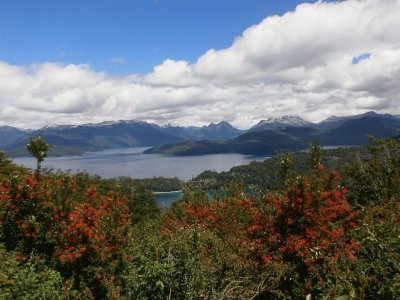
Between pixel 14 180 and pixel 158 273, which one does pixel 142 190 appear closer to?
pixel 14 180

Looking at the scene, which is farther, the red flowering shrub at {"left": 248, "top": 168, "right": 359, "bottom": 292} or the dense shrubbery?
the red flowering shrub at {"left": 248, "top": 168, "right": 359, "bottom": 292}

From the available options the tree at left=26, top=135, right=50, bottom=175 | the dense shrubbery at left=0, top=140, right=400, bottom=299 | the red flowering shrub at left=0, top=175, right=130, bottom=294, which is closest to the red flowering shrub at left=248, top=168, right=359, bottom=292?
the dense shrubbery at left=0, top=140, right=400, bottom=299

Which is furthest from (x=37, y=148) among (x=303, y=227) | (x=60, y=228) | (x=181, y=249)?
(x=303, y=227)

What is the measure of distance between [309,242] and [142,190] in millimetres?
74689

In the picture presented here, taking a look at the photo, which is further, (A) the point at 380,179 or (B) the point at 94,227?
(A) the point at 380,179

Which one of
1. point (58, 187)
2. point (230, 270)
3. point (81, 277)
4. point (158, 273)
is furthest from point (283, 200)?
point (58, 187)

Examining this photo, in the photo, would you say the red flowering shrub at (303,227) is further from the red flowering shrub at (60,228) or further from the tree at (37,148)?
the tree at (37,148)

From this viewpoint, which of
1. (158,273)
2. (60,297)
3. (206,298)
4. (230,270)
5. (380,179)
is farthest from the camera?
(380,179)

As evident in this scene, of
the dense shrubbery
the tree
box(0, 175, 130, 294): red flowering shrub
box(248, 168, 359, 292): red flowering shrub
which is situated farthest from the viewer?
the tree

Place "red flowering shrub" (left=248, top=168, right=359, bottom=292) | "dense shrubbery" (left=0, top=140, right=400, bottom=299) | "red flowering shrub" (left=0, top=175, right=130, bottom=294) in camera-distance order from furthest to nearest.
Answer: "red flowering shrub" (left=0, top=175, right=130, bottom=294)
"red flowering shrub" (left=248, top=168, right=359, bottom=292)
"dense shrubbery" (left=0, top=140, right=400, bottom=299)

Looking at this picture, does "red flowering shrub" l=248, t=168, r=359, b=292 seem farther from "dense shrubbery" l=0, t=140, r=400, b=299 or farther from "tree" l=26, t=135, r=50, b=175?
"tree" l=26, t=135, r=50, b=175

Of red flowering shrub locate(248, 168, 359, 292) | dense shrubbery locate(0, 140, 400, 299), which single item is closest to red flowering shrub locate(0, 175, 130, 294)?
dense shrubbery locate(0, 140, 400, 299)

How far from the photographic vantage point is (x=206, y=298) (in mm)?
9773

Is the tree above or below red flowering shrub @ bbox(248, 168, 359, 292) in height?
above
